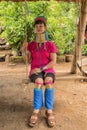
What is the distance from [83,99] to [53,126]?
3.73ft

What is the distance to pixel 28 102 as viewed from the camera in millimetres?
4203

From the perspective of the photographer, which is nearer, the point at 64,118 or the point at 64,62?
the point at 64,118

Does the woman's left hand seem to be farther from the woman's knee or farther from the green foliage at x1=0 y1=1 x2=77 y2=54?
the green foliage at x1=0 y1=1 x2=77 y2=54

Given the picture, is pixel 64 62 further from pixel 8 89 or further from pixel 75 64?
pixel 8 89

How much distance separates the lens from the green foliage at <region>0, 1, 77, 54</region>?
920 centimetres

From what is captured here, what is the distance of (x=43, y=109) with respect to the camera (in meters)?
3.88

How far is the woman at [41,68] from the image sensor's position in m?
3.47

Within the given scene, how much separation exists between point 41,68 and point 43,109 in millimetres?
600

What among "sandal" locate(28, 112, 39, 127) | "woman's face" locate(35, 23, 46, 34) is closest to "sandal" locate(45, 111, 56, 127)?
"sandal" locate(28, 112, 39, 127)

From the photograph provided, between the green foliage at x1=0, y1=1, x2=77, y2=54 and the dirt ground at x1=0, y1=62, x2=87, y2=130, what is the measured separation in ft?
12.4

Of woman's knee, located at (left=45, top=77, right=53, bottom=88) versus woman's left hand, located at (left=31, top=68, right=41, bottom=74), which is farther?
woman's left hand, located at (left=31, top=68, right=41, bottom=74)

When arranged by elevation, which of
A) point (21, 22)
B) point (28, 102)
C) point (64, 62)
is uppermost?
point (21, 22)

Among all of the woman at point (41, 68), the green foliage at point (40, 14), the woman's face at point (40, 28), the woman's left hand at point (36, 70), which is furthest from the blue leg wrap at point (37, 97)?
the green foliage at point (40, 14)

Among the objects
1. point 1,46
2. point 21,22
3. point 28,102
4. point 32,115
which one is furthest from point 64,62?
point 32,115
